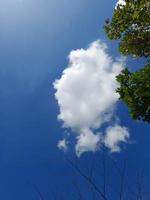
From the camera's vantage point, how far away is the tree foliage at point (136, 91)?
15.6 m

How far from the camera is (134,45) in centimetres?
1753

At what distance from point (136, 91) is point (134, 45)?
271 cm

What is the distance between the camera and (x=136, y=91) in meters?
15.8

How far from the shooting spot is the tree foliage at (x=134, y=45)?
15758 millimetres

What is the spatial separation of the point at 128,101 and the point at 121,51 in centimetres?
290

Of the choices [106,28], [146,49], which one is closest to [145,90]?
[146,49]

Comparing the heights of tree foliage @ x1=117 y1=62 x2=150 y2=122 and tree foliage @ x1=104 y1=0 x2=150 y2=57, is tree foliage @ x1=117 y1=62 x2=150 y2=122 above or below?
below

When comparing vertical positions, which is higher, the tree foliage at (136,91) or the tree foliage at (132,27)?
the tree foliage at (132,27)

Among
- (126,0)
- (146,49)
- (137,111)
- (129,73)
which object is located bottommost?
(137,111)

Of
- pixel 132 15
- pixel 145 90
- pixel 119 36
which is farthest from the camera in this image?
pixel 119 36

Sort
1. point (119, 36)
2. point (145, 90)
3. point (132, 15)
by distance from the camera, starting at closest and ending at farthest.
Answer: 1. point (145, 90)
2. point (132, 15)
3. point (119, 36)

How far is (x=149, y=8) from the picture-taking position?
16.2m

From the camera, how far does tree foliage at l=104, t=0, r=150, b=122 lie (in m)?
15.8

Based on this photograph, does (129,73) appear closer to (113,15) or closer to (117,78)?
(117,78)
